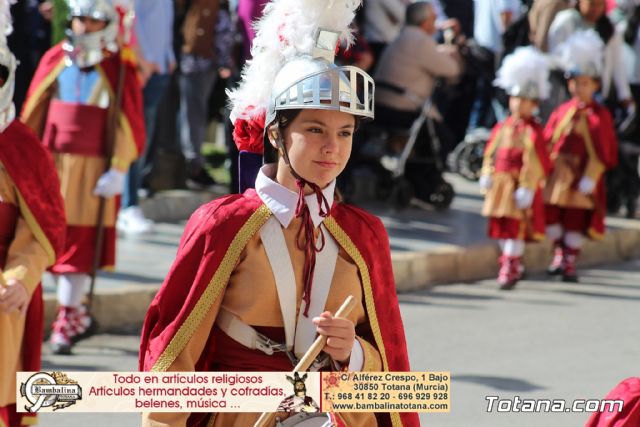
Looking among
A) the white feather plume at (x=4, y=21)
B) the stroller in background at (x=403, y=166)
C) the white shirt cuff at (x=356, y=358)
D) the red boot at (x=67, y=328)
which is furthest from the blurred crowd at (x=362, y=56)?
the white shirt cuff at (x=356, y=358)

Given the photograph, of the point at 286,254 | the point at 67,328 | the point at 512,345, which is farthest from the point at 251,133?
the point at 512,345

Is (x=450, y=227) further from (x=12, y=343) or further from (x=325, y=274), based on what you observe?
(x=325, y=274)

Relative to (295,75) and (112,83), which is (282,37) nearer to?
(295,75)

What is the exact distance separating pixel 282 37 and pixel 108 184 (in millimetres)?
4223

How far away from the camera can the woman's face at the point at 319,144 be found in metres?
3.81

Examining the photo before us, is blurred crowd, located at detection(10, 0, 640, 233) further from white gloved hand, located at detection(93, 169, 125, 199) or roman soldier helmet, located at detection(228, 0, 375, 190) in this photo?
roman soldier helmet, located at detection(228, 0, 375, 190)

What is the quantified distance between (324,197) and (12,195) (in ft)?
5.50

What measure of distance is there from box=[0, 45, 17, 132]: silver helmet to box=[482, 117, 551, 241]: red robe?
565 centimetres

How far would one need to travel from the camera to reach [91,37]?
794 centimetres

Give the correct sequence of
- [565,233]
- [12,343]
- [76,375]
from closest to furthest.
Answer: [76,375], [12,343], [565,233]

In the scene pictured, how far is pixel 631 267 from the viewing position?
38.5 ft

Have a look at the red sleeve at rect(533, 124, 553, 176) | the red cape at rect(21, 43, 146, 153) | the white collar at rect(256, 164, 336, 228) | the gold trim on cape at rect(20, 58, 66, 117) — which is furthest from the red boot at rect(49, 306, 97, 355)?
the white collar at rect(256, 164, 336, 228)

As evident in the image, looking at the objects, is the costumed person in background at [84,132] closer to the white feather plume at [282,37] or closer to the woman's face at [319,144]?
the white feather plume at [282,37]

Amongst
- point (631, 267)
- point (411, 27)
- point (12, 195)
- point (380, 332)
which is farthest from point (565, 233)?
point (380, 332)
